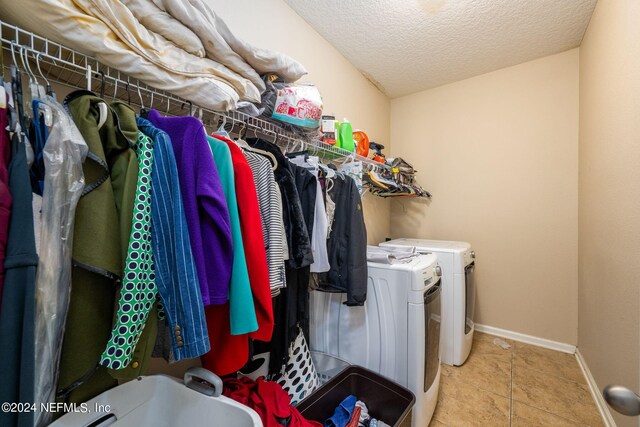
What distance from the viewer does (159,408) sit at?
36.4 inches

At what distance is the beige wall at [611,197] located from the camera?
47.1 inches

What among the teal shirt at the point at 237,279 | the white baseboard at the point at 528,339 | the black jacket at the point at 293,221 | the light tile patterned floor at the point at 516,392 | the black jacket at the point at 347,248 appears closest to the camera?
the teal shirt at the point at 237,279

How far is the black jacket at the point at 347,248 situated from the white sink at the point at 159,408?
2.50ft

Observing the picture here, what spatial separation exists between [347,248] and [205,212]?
87 cm

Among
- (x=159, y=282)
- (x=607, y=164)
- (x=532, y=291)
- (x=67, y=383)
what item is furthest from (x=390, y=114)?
(x=67, y=383)

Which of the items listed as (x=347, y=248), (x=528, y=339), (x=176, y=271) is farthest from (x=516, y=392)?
(x=176, y=271)

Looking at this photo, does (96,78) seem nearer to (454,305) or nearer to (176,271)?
(176,271)

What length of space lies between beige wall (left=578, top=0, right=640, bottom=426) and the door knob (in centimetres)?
85

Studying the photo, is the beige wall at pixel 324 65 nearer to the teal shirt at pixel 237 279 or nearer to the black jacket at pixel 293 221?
the black jacket at pixel 293 221

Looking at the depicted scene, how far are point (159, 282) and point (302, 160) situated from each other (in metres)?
0.89

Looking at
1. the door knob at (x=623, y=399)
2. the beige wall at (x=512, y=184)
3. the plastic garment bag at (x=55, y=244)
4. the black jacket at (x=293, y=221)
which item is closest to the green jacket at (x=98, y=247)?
the plastic garment bag at (x=55, y=244)

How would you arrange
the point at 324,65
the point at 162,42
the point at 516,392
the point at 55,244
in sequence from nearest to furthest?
the point at 55,244
the point at 162,42
the point at 516,392
the point at 324,65

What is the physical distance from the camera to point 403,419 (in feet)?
3.84

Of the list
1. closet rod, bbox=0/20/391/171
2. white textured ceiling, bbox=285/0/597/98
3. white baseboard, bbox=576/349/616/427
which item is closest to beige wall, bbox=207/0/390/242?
white textured ceiling, bbox=285/0/597/98
